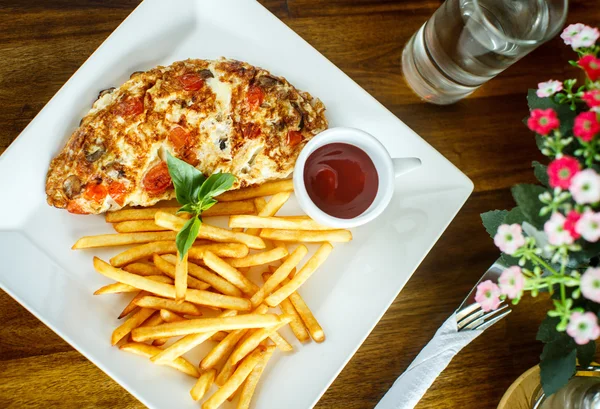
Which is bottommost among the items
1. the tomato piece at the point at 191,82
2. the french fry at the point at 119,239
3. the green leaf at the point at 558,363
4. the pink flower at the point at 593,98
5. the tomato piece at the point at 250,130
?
the french fry at the point at 119,239

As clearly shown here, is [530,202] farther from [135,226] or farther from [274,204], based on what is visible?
[135,226]

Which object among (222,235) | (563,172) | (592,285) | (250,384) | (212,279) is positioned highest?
(563,172)

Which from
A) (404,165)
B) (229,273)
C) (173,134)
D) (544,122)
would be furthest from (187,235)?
(544,122)

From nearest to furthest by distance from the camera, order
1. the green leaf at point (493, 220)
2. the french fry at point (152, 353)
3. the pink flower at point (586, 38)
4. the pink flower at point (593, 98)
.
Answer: the pink flower at point (593, 98) < the pink flower at point (586, 38) < the green leaf at point (493, 220) < the french fry at point (152, 353)

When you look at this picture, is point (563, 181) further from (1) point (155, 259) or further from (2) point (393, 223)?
(1) point (155, 259)

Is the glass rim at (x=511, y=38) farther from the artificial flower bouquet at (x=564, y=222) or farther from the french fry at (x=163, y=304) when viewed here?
the french fry at (x=163, y=304)

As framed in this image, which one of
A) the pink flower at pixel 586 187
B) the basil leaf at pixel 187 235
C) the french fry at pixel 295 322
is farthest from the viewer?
the french fry at pixel 295 322

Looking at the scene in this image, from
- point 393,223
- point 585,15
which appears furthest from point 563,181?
point 585,15

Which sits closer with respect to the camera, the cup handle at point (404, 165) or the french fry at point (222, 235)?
the french fry at point (222, 235)

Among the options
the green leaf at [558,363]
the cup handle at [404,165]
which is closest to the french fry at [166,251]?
the cup handle at [404,165]
